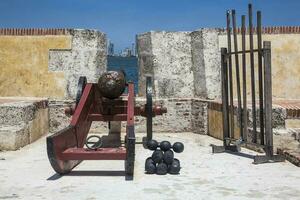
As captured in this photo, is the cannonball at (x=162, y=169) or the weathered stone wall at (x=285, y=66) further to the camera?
the weathered stone wall at (x=285, y=66)

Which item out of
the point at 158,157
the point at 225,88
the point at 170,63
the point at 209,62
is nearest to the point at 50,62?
the point at 170,63

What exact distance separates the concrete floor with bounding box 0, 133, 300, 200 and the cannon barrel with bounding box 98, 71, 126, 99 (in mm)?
1338

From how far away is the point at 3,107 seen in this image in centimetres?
936

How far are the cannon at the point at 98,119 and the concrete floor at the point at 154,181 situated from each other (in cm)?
30

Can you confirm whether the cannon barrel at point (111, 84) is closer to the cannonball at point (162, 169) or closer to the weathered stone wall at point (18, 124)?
the weathered stone wall at point (18, 124)

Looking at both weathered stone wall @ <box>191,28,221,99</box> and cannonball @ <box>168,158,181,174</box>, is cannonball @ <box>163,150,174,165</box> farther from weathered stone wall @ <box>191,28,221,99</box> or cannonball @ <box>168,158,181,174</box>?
weathered stone wall @ <box>191,28,221,99</box>

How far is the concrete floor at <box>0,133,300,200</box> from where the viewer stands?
5.43 m

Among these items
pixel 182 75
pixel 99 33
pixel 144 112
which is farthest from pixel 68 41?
pixel 144 112

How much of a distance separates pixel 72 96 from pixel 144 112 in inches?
152

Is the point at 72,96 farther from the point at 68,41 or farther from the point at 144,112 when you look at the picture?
the point at 144,112

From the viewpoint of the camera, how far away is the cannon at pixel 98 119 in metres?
6.29

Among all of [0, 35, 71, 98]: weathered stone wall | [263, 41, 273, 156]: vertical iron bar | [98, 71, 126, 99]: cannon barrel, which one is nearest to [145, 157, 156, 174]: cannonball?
[263, 41, 273, 156]: vertical iron bar

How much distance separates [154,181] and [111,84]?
2.82 metres

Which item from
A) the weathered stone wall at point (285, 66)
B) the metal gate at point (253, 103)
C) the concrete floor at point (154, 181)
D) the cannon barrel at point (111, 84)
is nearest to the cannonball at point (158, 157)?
the concrete floor at point (154, 181)
